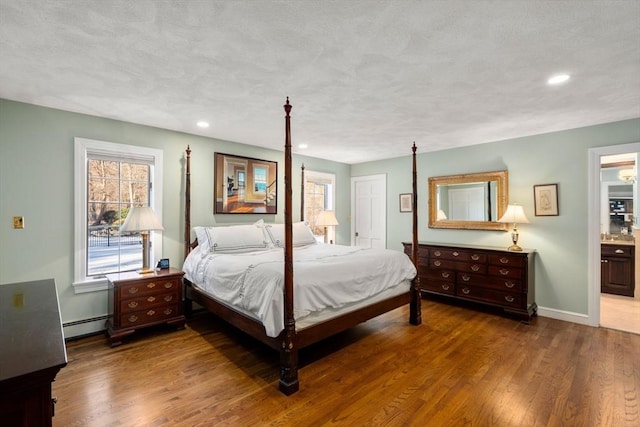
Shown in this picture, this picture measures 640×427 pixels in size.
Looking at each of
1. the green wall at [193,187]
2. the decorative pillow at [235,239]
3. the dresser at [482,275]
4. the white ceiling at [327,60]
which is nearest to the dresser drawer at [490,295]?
the dresser at [482,275]

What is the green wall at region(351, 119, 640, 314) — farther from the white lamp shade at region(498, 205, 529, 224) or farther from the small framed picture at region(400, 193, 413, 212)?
the small framed picture at region(400, 193, 413, 212)

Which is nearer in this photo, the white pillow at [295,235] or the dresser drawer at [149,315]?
the dresser drawer at [149,315]

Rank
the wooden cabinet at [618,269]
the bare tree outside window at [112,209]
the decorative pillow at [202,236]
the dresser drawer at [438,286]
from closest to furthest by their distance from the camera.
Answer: the bare tree outside window at [112,209]
the decorative pillow at [202,236]
the dresser drawer at [438,286]
the wooden cabinet at [618,269]

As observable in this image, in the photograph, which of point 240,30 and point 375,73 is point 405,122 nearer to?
point 375,73

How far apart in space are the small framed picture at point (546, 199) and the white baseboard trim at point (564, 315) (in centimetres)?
125

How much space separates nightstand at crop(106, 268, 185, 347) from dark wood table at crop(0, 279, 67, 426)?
1.85 meters

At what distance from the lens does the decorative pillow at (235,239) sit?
3.66m

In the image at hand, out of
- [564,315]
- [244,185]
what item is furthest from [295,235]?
[564,315]

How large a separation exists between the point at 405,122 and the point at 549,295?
9.71ft

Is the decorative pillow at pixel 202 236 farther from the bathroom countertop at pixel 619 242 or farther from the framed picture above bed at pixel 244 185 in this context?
the bathroom countertop at pixel 619 242

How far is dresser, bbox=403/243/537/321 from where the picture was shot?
3.73 metres

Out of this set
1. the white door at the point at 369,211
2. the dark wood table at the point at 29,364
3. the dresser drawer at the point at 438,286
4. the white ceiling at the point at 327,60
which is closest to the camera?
the dark wood table at the point at 29,364

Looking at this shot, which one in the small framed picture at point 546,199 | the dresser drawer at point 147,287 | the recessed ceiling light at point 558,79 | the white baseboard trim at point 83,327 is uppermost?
the recessed ceiling light at point 558,79

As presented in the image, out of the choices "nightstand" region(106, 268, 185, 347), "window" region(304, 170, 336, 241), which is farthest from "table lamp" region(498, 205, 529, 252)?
"nightstand" region(106, 268, 185, 347)
